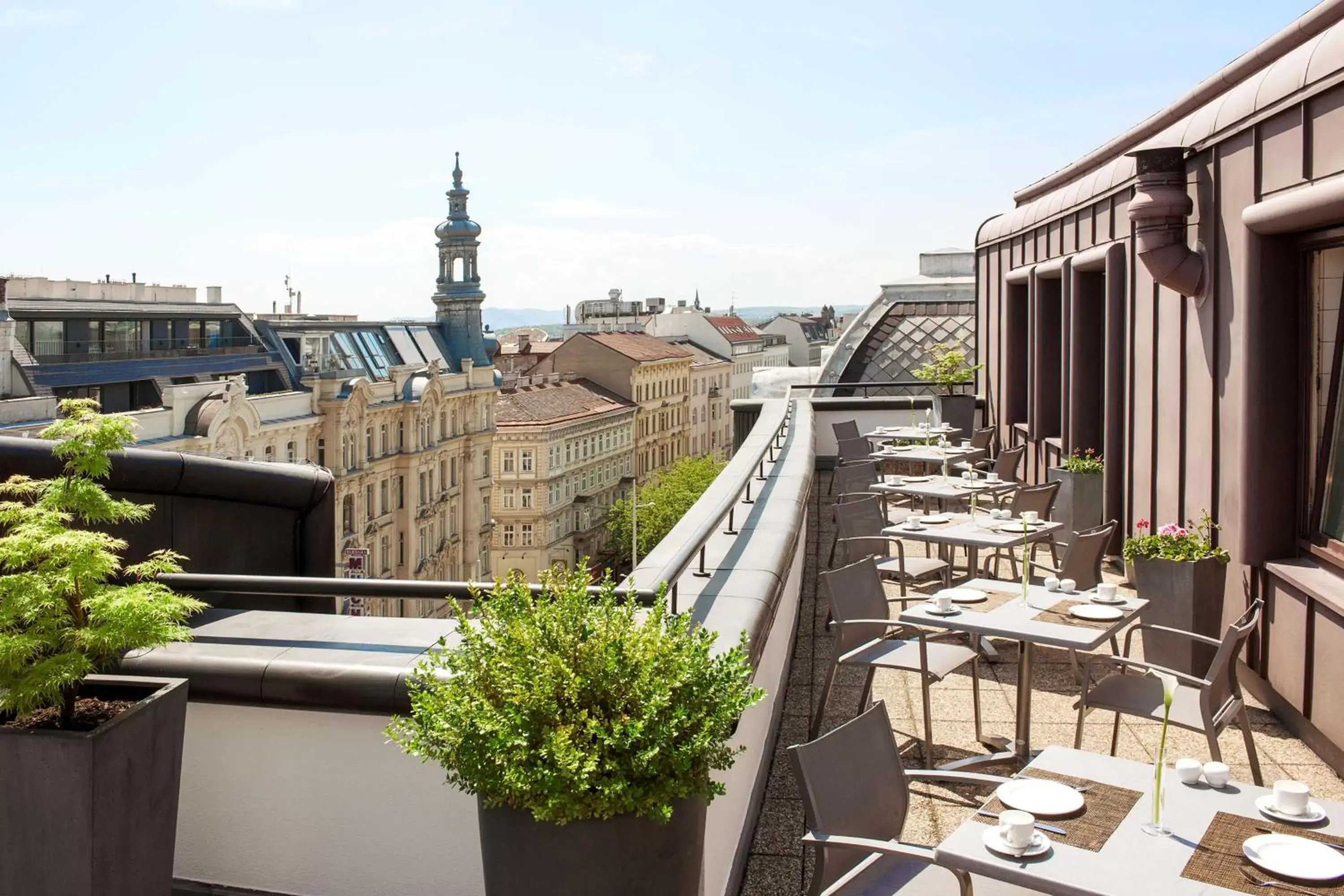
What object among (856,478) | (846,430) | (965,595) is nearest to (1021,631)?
(965,595)

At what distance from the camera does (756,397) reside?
1916 cm

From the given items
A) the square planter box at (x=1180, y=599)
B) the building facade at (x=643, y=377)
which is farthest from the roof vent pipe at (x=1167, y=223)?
the building facade at (x=643, y=377)

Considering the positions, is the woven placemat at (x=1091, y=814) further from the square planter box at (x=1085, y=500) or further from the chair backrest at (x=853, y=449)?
the chair backrest at (x=853, y=449)

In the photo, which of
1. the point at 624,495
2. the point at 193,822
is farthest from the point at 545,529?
the point at 193,822

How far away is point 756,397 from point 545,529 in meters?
56.3

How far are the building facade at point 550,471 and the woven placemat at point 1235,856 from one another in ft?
219

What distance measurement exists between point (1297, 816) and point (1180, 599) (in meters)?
→ 3.80

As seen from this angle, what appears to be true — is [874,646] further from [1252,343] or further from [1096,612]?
[1252,343]

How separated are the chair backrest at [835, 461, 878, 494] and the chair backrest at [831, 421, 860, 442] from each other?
3940mm

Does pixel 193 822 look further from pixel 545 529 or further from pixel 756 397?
pixel 545 529

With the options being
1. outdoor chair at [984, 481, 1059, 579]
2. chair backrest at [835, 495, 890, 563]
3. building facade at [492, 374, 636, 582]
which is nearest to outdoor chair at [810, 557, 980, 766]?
chair backrest at [835, 495, 890, 563]

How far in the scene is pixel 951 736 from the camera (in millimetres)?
6180

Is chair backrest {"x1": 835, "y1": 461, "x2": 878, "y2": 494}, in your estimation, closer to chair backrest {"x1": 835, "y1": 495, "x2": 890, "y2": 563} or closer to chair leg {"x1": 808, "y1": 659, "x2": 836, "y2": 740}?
chair backrest {"x1": 835, "y1": 495, "x2": 890, "y2": 563}

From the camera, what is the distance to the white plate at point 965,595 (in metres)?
6.24
